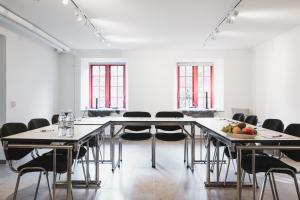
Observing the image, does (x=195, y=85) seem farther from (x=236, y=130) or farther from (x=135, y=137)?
(x=236, y=130)

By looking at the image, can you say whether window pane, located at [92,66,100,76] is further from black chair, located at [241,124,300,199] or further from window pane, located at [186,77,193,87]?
black chair, located at [241,124,300,199]

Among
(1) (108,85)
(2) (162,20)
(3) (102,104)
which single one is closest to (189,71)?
(1) (108,85)

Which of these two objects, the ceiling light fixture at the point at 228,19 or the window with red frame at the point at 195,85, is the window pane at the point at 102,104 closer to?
the window with red frame at the point at 195,85

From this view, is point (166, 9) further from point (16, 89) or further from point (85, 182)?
point (16, 89)

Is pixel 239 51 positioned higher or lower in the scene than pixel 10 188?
higher

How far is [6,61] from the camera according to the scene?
471 centimetres

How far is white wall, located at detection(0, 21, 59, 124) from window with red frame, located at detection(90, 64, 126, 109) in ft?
3.67

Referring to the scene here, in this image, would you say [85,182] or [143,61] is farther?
[143,61]

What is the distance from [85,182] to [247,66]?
214 inches

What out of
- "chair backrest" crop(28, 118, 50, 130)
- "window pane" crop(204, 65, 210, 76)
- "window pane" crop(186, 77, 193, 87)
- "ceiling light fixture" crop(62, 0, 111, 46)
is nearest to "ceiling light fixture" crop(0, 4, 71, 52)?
"ceiling light fixture" crop(62, 0, 111, 46)

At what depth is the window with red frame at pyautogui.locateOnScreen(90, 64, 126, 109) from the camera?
→ 779 centimetres

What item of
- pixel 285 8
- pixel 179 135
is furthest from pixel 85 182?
pixel 285 8

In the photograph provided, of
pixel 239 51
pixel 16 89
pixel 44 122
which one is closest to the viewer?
pixel 44 122

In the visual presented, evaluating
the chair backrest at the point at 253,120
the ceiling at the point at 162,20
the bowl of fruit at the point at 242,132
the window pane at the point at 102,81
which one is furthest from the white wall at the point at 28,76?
the chair backrest at the point at 253,120
